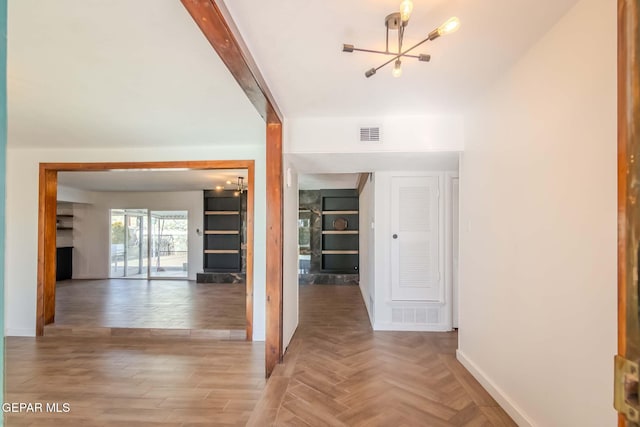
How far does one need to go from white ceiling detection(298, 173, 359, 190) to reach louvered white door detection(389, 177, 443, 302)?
2038 millimetres

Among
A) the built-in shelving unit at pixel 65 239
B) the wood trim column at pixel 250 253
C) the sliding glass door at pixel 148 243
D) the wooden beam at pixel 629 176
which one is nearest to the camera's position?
the wooden beam at pixel 629 176

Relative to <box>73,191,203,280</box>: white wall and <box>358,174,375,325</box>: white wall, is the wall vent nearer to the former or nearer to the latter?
<box>358,174,375,325</box>: white wall

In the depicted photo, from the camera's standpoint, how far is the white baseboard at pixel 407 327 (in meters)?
3.92

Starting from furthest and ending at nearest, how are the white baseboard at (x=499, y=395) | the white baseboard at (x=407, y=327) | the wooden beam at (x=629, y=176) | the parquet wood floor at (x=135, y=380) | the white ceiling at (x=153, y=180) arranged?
the white ceiling at (x=153, y=180), the white baseboard at (x=407, y=327), the parquet wood floor at (x=135, y=380), the white baseboard at (x=499, y=395), the wooden beam at (x=629, y=176)

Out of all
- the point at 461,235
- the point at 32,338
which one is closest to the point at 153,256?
the point at 32,338

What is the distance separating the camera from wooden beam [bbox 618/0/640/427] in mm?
444

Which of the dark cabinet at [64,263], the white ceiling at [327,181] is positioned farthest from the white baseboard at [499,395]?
the dark cabinet at [64,263]

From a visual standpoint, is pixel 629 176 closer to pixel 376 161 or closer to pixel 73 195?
pixel 376 161

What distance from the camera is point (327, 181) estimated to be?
6648 mm

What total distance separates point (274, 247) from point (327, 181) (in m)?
3.93

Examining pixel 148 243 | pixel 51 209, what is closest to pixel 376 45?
pixel 51 209

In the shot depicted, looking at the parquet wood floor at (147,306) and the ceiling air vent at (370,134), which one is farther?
the parquet wood floor at (147,306)

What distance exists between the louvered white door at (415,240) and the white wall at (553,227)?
1.33 metres

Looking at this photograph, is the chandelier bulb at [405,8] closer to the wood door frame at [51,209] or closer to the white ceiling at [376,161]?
the white ceiling at [376,161]
